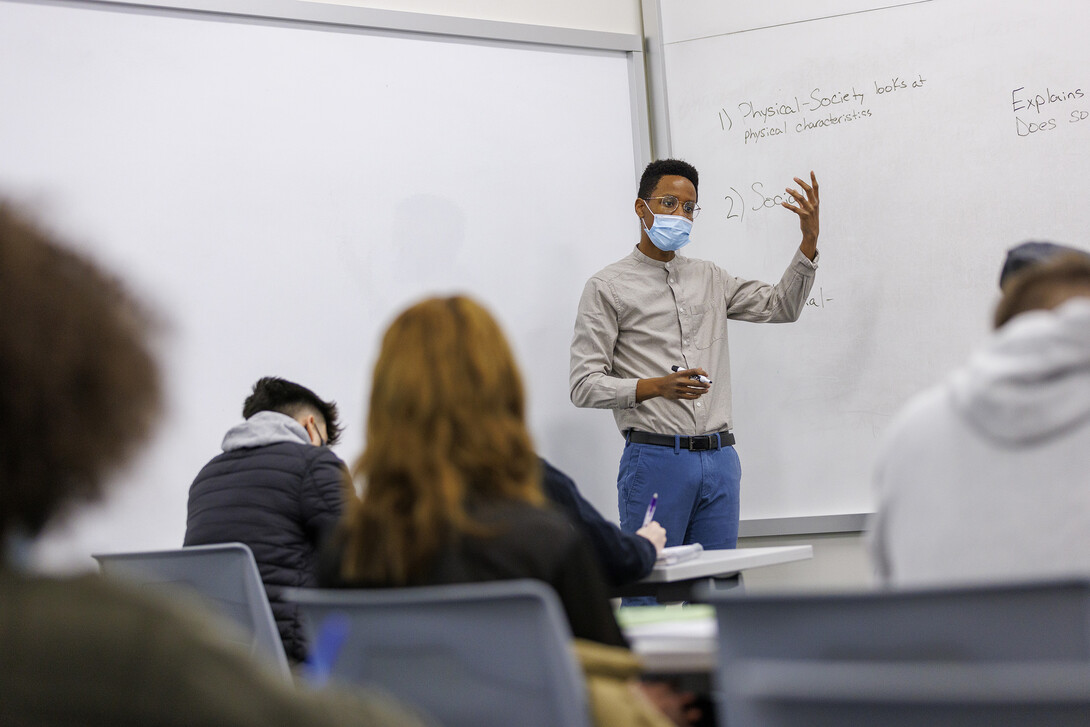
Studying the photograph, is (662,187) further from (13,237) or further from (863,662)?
(13,237)

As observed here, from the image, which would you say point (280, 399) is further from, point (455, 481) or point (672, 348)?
point (455, 481)

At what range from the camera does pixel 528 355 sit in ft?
12.4

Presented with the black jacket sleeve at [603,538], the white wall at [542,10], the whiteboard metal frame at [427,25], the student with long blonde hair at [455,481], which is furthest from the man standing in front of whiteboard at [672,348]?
the student with long blonde hair at [455,481]

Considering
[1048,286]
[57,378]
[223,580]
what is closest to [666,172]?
[223,580]

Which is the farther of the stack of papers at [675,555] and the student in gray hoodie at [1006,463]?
the stack of papers at [675,555]

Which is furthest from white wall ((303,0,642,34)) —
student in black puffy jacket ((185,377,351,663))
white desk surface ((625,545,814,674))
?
white desk surface ((625,545,814,674))

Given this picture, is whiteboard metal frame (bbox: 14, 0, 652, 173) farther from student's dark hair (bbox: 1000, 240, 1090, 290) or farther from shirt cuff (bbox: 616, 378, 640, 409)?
student's dark hair (bbox: 1000, 240, 1090, 290)

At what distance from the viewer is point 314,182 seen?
138 inches

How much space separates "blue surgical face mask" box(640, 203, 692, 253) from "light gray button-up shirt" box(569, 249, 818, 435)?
7cm

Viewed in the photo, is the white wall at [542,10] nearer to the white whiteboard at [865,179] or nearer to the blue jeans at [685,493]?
the white whiteboard at [865,179]

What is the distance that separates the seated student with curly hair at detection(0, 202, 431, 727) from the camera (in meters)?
0.52

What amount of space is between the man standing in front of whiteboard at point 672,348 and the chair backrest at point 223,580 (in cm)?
157

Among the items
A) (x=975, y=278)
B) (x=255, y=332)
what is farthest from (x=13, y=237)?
(x=975, y=278)

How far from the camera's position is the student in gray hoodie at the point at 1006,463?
3.87 feet
